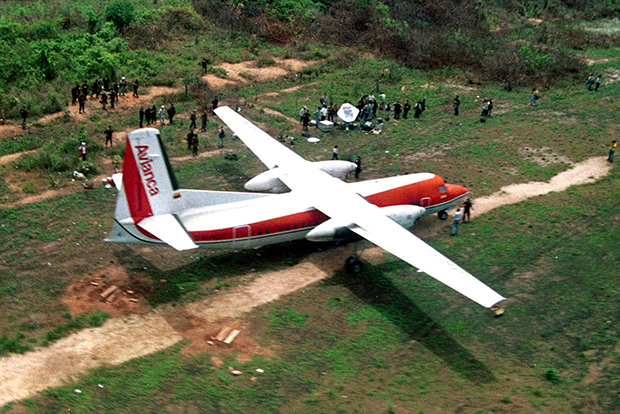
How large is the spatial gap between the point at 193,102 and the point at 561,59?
144 feet

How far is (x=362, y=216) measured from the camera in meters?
29.8

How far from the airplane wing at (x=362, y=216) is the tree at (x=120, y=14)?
110 feet

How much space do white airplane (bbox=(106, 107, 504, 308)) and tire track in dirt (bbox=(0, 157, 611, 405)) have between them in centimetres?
199

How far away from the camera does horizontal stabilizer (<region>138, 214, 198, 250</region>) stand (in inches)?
999

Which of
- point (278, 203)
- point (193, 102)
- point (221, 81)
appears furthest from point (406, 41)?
point (278, 203)

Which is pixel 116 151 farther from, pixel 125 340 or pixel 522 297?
pixel 522 297

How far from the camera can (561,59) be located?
6675 cm

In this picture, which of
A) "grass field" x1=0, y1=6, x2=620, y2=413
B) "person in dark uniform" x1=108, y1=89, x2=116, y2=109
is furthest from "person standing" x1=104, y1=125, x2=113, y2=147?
"person in dark uniform" x1=108, y1=89, x2=116, y2=109

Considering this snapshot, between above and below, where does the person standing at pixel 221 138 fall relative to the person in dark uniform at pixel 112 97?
below

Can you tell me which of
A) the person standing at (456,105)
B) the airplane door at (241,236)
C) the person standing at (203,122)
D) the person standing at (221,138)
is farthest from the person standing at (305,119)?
the airplane door at (241,236)

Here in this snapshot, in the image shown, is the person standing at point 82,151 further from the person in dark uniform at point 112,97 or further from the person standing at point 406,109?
the person standing at point 406,109

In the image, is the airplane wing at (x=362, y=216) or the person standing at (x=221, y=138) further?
the person standing at (x=221, y=138)

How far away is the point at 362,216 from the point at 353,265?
2.69 m

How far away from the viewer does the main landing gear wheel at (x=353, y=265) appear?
3017 cm
